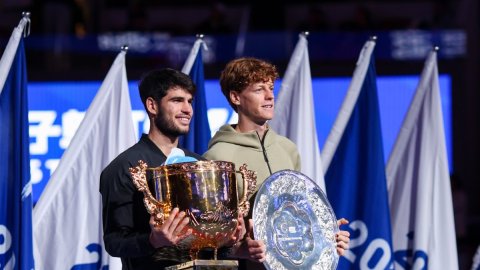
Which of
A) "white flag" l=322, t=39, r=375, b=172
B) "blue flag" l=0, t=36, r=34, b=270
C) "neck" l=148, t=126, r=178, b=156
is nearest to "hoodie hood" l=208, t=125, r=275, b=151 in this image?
"neck" l=148, t=126, r=178, b=156

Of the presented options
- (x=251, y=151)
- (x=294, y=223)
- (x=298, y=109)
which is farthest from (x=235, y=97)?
(x=298, y=109)

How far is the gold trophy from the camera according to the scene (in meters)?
4.12

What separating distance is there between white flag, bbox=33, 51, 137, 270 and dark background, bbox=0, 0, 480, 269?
350 cm

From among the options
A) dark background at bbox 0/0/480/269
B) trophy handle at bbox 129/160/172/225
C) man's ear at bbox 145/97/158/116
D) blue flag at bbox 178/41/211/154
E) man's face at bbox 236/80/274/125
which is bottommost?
trophy handle at bbox 129/160/172/225

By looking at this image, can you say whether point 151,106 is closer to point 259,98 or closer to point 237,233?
point 259,98

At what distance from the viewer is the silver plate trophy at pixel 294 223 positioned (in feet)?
15.0

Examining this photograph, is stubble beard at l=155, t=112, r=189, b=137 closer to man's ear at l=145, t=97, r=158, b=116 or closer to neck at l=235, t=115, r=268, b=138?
man's ear at l=145, t=97, r=158, b=116

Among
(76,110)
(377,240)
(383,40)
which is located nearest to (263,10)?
(383,40)

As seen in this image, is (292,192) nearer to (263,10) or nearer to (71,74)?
(71,74)

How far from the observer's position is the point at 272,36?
10.4 m

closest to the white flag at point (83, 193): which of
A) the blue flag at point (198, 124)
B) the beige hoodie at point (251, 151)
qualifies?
the blue flag at point (198, 124)

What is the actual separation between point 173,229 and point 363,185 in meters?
2.76

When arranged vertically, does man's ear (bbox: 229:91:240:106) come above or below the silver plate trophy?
above

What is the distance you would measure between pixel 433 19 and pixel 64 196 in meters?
6.50
